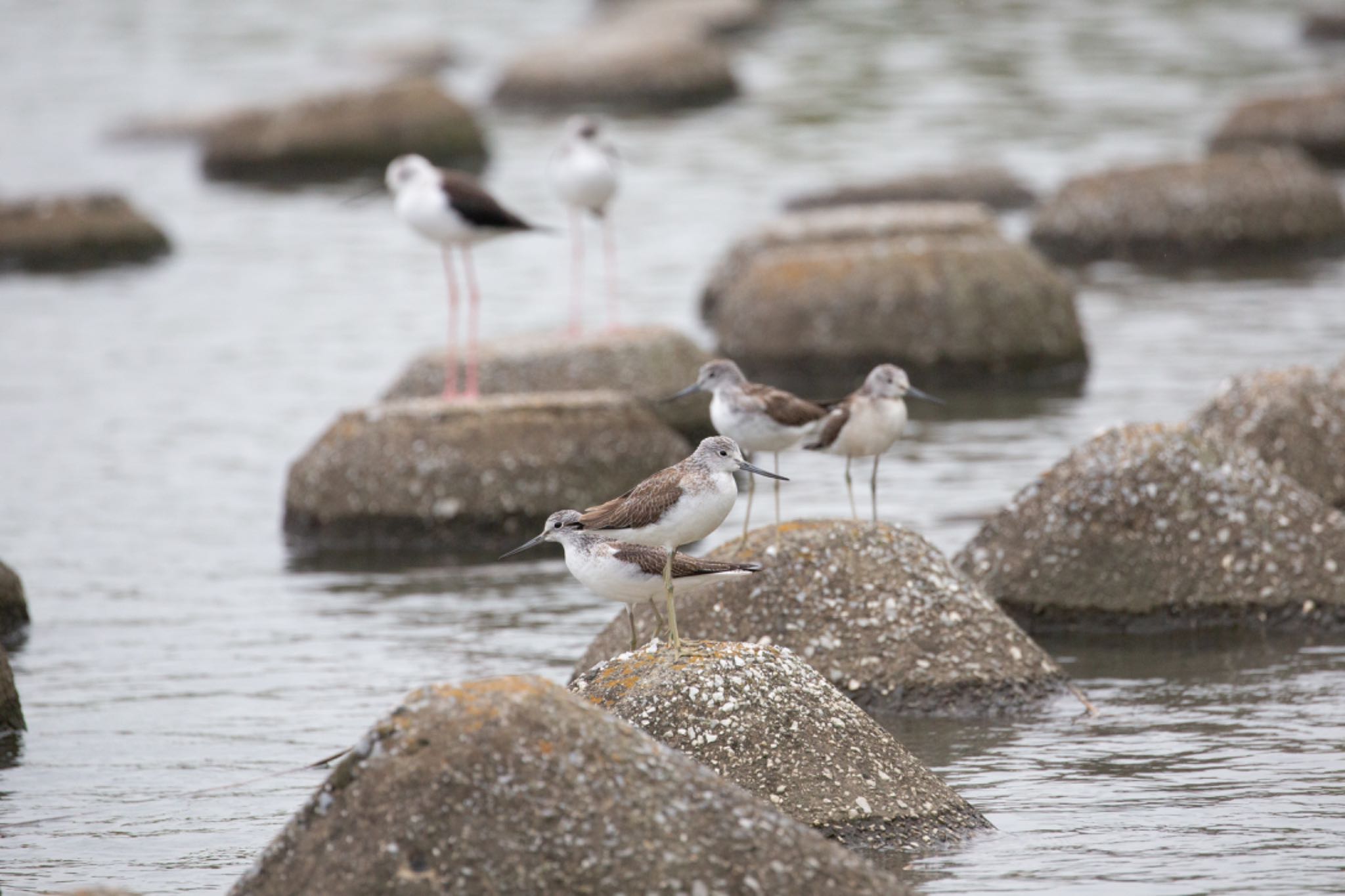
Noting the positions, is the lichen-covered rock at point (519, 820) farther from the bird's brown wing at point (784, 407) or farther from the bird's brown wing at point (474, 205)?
the bird's brown wing at point (474, 205)

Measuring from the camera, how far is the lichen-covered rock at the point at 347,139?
34.2 meters

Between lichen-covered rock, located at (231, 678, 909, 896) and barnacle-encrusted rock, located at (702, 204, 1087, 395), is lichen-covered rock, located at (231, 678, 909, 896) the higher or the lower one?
the lower one

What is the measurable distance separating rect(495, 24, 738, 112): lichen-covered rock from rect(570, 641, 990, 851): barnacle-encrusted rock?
104 feet

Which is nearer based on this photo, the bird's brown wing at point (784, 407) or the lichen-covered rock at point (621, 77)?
the bird's brown wing at point (784, 407)

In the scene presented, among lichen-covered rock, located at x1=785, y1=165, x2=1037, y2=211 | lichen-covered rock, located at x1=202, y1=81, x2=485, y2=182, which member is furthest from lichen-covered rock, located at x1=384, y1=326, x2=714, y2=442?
lichen-covered rock, located at x1=202, y1=81, x2=485, y2=182

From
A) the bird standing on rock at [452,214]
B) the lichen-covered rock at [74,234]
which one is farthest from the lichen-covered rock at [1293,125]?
the bird standing on rock at [452,214]

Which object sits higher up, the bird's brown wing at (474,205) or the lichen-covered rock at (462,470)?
the bird's brown wing at (474,205)

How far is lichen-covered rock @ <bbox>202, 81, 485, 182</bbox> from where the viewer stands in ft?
112

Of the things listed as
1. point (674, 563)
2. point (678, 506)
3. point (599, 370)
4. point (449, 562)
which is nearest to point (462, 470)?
point (449, 562)

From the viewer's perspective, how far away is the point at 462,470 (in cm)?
1459

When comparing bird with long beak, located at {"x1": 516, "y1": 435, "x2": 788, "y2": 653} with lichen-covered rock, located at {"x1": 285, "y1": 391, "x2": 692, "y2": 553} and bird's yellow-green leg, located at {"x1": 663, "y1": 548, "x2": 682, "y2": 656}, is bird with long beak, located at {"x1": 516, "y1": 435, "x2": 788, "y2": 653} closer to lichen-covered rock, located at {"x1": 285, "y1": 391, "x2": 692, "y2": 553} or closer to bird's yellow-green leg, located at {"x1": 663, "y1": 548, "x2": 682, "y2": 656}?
bird's yellow-green leg, located at {"x1": 663, "y1": 548, "x2": 682, "y2": 656}

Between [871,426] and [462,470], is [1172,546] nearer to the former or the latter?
[871,426]

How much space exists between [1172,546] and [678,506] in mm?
4142

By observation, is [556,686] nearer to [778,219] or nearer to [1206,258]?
[778,219]
